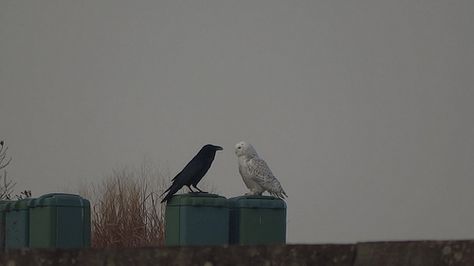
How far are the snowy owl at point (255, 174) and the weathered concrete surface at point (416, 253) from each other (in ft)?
29.7

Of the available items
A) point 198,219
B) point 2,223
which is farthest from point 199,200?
point 2,223

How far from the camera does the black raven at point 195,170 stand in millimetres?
11008

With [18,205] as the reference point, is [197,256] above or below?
above

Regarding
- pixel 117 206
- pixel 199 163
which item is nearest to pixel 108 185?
pixel 117 206

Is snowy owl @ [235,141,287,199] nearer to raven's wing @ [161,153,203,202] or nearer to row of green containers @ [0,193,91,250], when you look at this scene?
raven's wing @ [161,153,203,202]

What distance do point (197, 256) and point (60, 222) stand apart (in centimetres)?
836

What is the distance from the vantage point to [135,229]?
1817 centimetres

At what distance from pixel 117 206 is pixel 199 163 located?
7849 millimetres

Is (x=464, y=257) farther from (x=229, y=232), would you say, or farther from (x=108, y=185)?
(x=108, y=185)

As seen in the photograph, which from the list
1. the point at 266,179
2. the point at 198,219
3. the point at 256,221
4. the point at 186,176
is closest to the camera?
the point at 198,219

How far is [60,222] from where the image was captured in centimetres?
1048

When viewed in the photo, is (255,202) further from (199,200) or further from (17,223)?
(17,223)

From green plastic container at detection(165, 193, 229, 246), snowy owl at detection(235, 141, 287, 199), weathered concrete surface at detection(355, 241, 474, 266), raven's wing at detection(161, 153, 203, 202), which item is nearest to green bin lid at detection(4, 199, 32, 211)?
raven's wing at detection(161, 153, 203, 202)

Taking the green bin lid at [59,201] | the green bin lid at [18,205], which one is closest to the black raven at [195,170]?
the green bin lid at [59,201]
